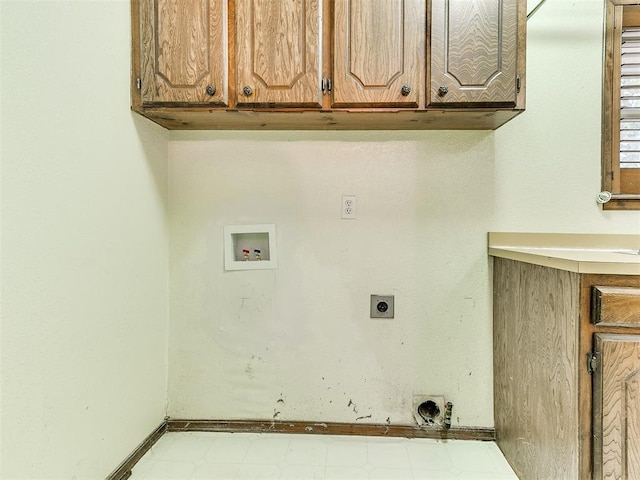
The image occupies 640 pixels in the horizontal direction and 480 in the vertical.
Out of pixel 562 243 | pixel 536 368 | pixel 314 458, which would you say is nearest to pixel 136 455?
pixel 314 458

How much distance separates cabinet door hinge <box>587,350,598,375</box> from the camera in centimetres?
105

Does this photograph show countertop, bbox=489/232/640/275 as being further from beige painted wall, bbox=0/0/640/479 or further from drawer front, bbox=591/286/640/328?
drawer front, bbox=591/286/640/328

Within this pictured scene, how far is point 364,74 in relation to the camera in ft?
4.47

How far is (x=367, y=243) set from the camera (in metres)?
1.71

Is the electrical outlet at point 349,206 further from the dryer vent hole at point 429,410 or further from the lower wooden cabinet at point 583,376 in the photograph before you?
the dryer vent hole at point 429,410

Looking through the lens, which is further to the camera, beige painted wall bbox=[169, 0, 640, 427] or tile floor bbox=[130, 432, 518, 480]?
beige painted wall bbox=[169, 0, 640, 427]

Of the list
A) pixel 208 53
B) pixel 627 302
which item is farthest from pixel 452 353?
pixel 208 53

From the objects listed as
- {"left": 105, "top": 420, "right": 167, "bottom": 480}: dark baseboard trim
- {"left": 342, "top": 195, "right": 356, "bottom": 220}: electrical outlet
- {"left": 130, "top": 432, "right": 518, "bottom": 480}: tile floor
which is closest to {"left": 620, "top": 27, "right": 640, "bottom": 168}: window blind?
{"left": 342, "top": 195, "right": 356, "bottom": 220}: electrical outlet

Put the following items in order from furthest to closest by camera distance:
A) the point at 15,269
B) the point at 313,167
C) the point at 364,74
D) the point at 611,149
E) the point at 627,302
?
the point at 313,167, the point at 611,149, the point at 364,74, the point at 627,302, the point at 15,269

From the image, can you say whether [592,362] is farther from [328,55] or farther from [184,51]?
[184,51]

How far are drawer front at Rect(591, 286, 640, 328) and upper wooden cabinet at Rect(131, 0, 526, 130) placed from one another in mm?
735

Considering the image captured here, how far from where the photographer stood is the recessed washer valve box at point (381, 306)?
5.58ft

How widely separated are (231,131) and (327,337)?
3.56 ft

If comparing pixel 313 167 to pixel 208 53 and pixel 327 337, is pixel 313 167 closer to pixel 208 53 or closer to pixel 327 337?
pixel 208 53
